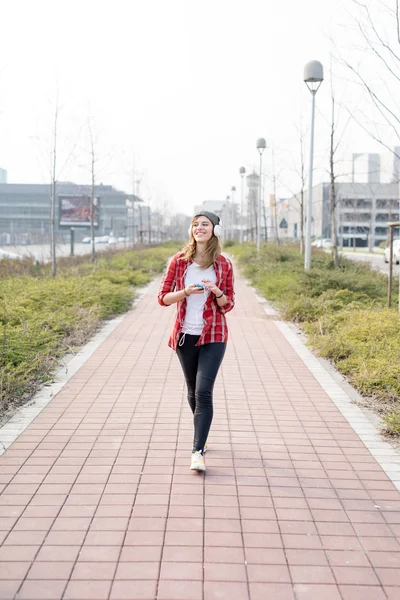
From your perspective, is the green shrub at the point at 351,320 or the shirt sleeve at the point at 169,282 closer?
the shirt sleeve at the point at 169,282

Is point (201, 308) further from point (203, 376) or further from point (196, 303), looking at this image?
point (203, 376)

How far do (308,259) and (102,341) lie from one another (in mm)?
7389

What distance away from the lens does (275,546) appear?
3395mm

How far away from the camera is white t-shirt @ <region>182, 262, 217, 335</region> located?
4477mm

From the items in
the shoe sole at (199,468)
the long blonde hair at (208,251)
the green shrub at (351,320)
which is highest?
the long blonde hair at (208,251)

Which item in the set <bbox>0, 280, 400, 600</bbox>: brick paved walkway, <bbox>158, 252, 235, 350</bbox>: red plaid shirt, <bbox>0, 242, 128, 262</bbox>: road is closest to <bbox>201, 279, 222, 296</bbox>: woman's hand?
<bbox>158, 252, 235, 350</bbox>: red plaid shirt

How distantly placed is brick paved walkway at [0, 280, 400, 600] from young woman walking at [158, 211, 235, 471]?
0.46m

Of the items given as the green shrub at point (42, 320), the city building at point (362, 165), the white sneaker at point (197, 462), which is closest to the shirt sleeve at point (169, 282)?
the white sneaker at point (197, 462)

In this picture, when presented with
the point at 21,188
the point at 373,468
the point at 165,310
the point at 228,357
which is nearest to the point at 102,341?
the point at 228,357

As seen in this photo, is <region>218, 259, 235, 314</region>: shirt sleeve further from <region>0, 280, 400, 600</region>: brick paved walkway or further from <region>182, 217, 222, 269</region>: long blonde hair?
<region>0, 280, 400, 600</region>: brick paved walkway

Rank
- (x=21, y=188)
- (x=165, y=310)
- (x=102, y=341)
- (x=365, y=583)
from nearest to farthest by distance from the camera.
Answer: (x=365, y=583) < (x=102, y=341) < (x=165, y=310) < (x=21, y=188)

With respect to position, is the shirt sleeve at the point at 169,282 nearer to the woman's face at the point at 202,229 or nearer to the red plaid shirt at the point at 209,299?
the red plaid shirt at the point at 209,299

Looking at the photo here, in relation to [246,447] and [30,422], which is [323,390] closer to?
[246,447]

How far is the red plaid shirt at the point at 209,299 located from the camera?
4441 mm
